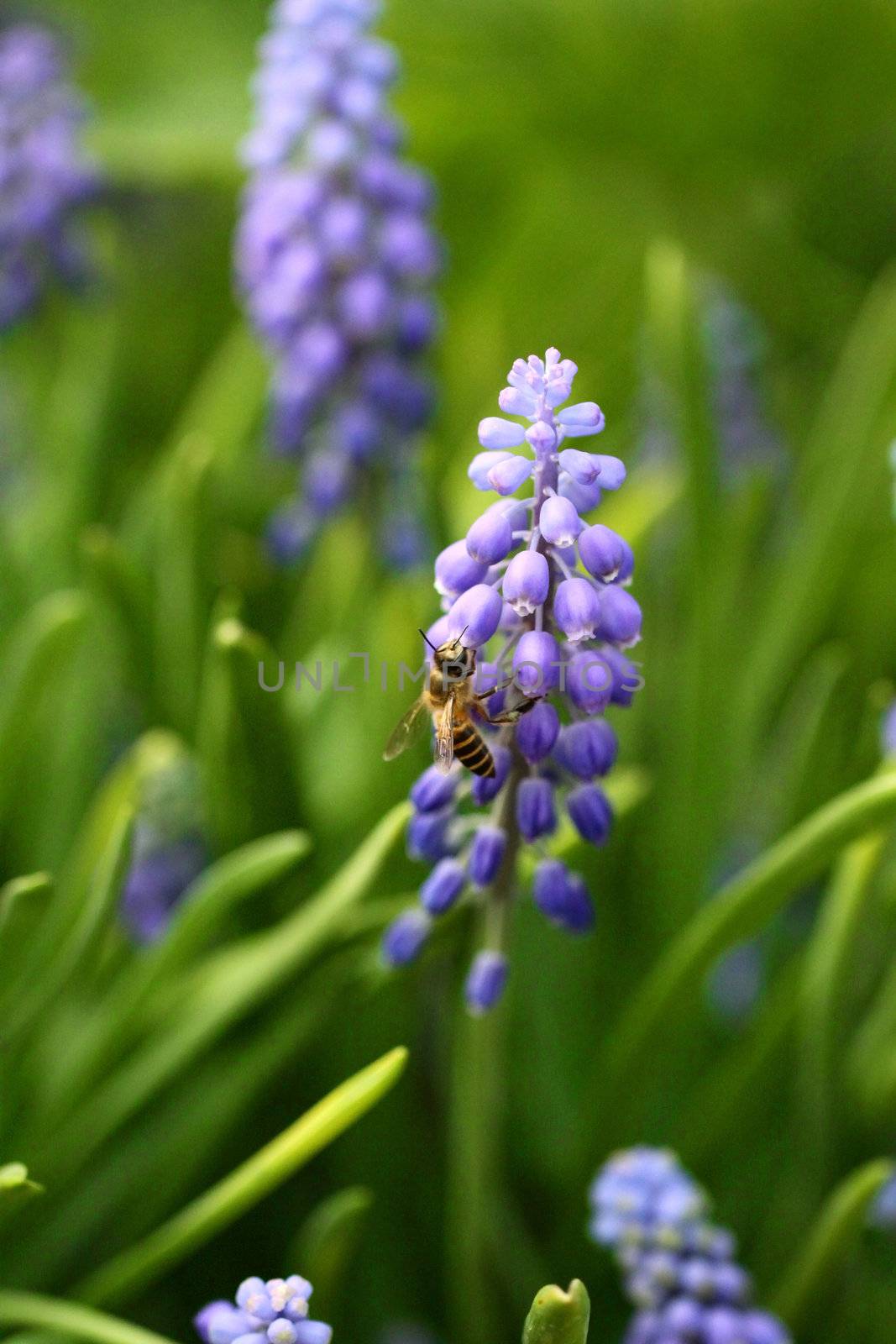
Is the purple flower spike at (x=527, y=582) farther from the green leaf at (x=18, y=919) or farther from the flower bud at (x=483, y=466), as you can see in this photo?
the green leaf at (x=18, y=919)

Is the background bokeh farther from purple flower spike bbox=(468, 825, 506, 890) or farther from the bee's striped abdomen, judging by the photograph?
the bee's striped abdomen

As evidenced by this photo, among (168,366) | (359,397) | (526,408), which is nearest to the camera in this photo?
(526,408)

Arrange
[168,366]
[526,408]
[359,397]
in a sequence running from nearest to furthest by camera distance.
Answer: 1. [526,408]
2. [359,397]
3. [168,366]

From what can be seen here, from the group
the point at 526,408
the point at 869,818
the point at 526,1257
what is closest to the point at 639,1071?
the point at 526,1257

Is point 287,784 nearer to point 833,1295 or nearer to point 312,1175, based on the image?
point 312,1175

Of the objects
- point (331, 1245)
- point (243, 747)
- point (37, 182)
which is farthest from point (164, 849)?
point (37, 182)

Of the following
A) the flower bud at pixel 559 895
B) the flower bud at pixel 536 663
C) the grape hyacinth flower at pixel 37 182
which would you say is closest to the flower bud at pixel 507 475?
the flower bud at pixel 536 663

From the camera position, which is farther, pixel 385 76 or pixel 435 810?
pixel 385 76
